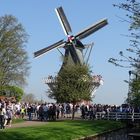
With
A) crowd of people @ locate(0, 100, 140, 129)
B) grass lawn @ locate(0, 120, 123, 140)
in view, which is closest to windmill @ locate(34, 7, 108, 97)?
crowd of people @ locate(0, 100, 140, 129)

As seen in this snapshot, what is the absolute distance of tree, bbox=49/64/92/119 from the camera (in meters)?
60.9

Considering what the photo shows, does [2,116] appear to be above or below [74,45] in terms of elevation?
below

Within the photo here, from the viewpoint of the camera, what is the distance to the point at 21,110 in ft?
186

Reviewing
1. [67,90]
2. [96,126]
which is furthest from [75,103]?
[96,126]

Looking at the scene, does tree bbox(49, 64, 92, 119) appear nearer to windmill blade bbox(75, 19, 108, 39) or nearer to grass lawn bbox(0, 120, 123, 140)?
grass lawn bbox(0, 120, 123, 140)

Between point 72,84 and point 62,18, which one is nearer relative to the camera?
point 72,84

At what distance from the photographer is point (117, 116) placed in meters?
58.5

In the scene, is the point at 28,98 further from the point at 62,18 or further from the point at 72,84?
Answer: the point at 72,84

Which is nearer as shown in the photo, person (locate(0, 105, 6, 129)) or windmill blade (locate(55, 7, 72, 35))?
person (locate(0, 105, 6, 129))

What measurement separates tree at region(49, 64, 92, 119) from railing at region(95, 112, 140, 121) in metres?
3.10

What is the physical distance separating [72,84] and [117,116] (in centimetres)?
687

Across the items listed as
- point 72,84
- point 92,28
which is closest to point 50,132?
point 72,84

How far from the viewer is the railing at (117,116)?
56.0 meters

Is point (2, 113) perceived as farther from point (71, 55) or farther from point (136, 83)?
point (71, 55)
